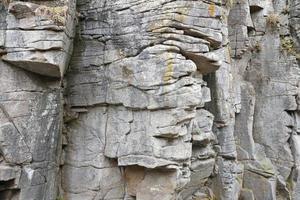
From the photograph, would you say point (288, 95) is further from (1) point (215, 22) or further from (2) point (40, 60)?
(2) point (40, 60)

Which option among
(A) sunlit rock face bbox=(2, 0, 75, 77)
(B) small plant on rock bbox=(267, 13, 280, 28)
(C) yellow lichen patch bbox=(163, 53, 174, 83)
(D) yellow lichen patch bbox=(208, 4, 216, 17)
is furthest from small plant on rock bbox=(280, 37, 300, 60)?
(A) sunlit rock face bbox=(2, 0, 75, 77)

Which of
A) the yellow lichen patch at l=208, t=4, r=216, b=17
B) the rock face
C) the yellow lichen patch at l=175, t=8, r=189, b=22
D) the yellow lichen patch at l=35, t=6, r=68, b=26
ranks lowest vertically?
the rock face

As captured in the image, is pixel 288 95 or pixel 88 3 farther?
pixel 288 95

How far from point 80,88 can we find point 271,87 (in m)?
11.7

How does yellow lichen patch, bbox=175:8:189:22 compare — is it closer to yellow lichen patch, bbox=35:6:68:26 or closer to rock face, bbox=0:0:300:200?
rock face, bbox=0:0:300:200

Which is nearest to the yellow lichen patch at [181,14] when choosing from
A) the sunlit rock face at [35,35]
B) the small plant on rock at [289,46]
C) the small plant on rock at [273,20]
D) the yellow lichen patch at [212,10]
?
the yellow lichen patch at [212,10]

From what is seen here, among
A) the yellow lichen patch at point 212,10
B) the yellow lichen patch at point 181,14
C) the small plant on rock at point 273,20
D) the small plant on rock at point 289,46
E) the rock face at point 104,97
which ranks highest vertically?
the small plant on rock at point 273,20

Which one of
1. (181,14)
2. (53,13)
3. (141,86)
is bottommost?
(141,86)

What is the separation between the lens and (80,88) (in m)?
12.8

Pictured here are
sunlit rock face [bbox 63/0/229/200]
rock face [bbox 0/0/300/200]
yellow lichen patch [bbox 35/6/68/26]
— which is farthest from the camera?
sunlit rock face [bbox 63/0/229/200]

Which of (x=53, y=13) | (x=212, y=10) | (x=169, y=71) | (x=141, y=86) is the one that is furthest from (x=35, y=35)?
(x=212, y=10)

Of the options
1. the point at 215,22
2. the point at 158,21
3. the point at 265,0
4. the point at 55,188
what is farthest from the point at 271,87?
the point at 55,188

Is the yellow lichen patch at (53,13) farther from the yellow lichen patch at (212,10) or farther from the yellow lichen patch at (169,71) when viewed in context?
the yellow lichen patch at (212,10)

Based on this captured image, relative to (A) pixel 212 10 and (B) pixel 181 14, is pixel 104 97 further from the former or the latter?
(A) pixel 212 10
